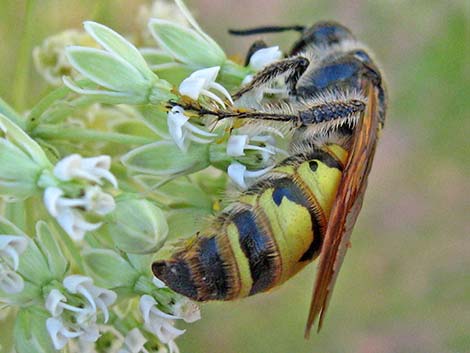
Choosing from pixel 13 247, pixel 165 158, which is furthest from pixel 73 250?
pixel 165 158

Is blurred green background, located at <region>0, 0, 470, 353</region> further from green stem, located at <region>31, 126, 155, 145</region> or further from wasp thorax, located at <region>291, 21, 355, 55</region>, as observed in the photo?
green stem, located at <region>31, 126, 155, 145</region>

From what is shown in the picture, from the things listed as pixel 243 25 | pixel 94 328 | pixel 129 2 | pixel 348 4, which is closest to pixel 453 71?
pixel 348 4

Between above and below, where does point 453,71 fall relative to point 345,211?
→ below

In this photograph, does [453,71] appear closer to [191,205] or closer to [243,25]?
[243,25]

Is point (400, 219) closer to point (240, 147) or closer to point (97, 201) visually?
point (240, 147)

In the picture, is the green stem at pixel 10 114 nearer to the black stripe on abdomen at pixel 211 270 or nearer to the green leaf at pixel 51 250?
the green leaf at pixel 51 250

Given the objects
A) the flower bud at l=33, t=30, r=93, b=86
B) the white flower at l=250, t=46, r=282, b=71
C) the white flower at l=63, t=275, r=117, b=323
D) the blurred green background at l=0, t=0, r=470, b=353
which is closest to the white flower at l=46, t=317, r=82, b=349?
the white flower at l=63, t=275, r=117, b=323

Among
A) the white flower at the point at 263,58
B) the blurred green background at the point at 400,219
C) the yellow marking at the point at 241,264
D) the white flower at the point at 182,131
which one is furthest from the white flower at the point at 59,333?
the blurred green background at the point at 400,219
